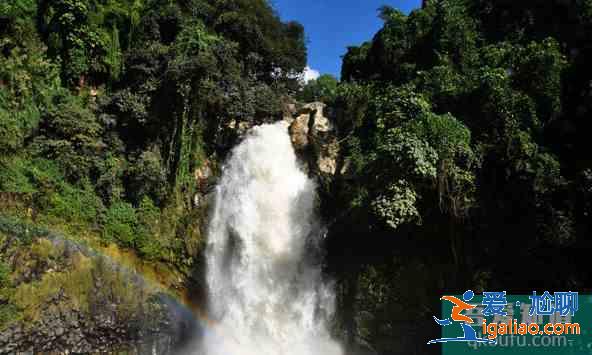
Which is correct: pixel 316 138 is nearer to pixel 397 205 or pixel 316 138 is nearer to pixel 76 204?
pixel 397 205

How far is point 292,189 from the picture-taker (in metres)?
12.2

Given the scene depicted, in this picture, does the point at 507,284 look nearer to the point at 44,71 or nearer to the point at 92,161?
the point at 92,161

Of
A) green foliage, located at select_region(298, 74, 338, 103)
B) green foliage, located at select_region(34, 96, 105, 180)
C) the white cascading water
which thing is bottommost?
the white cascading water

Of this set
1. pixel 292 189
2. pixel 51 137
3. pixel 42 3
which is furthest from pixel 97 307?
pixel 42 3

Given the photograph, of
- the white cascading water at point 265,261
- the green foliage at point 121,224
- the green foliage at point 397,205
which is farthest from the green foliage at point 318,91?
the green foliage at point 121,224

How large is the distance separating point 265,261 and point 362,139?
14.3 feet

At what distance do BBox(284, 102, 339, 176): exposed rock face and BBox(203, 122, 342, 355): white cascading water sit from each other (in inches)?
15.8

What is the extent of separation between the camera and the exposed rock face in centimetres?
1203

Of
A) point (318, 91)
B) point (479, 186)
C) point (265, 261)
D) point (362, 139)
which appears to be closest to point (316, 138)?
point (362, 139)

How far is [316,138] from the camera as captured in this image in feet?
→ 40.9

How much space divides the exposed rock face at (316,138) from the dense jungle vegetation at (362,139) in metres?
0.38

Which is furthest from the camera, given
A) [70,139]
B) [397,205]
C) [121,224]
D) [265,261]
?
[265,261]

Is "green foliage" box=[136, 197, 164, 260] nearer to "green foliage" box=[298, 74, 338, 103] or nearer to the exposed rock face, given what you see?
the exposed rock face

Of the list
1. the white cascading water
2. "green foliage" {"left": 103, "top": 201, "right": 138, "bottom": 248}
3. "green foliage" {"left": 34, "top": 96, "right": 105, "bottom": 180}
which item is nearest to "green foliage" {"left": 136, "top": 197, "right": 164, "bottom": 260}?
"green foliage" {"left": 103, "top": 201, "right": 138, "bottom": 248}
